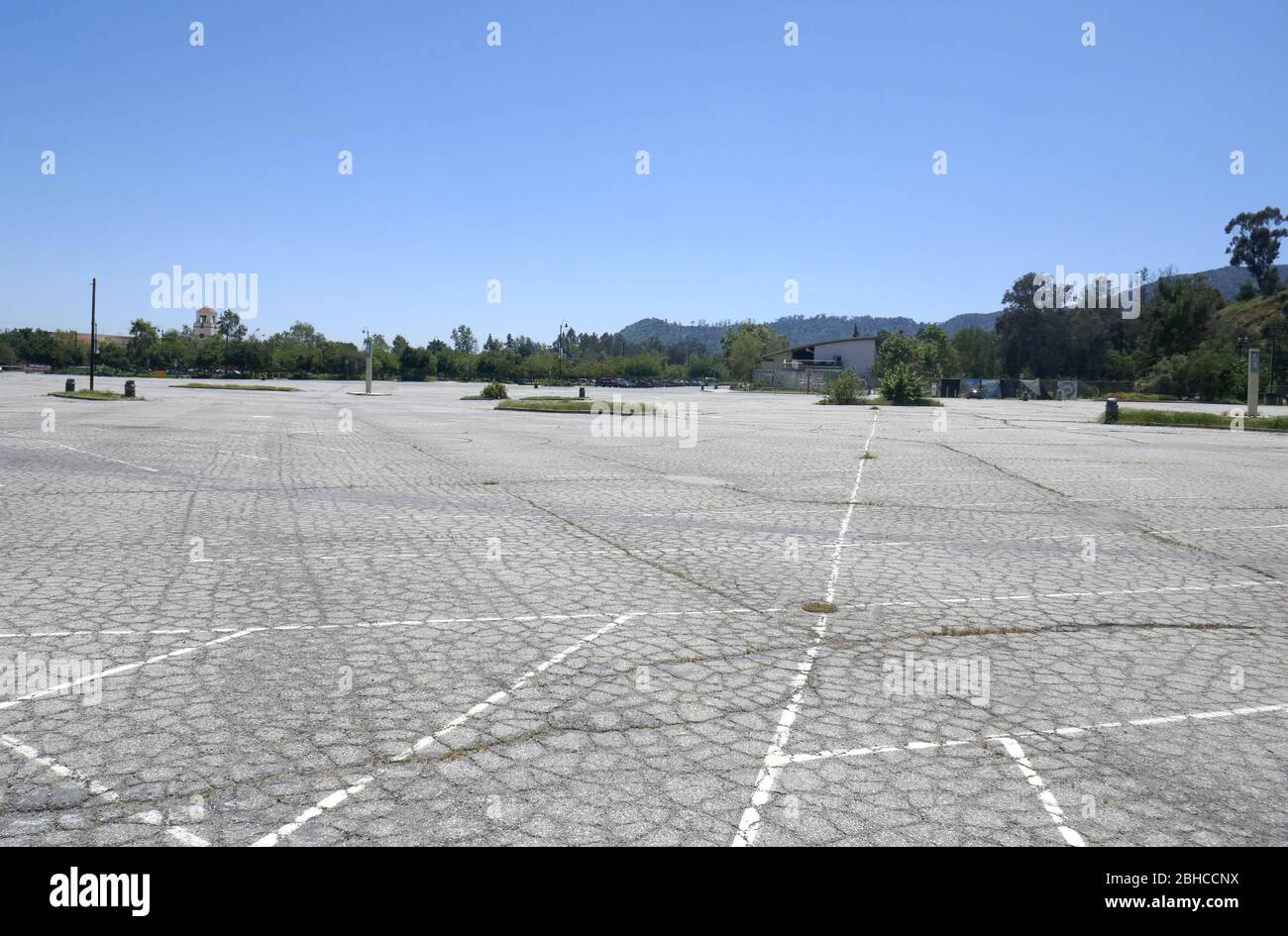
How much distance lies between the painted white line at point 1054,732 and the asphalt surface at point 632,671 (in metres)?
0.02

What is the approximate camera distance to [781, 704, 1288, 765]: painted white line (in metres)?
4.21

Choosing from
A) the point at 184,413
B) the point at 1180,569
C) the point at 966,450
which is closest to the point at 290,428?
the point at 184,413

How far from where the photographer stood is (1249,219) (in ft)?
453

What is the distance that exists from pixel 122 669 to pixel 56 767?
1420 millimetres

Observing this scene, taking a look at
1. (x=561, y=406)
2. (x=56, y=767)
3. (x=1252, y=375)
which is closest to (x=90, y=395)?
(x=561, y=406)

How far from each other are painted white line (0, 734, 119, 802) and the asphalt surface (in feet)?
0.04

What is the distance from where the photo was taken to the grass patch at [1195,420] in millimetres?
35375

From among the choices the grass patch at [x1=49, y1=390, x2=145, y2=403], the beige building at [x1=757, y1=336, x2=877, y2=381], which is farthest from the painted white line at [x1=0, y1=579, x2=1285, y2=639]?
the beige building at [x1=757, y1=336, x2=877, y2=381]

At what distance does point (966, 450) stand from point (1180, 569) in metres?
15.4

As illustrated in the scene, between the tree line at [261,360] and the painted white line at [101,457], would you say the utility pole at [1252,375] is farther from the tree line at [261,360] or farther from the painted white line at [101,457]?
the tree line at [261,360]

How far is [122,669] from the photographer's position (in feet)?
17.2

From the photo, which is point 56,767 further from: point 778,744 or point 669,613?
point 669,613

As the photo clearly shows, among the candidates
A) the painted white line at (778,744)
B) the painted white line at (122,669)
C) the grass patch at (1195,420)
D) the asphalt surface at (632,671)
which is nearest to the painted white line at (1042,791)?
the asphalt surface at (632,671)
